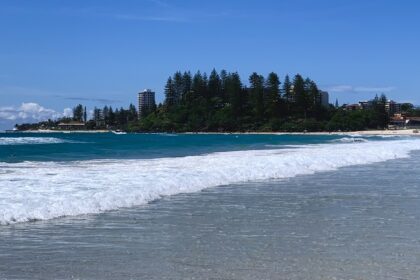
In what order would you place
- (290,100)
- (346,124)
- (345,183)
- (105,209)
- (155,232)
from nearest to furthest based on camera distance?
(155,232) → (105,209) → (345,183) → (346,124) → (290,100)

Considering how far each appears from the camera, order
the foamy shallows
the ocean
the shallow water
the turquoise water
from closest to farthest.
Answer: the shallow water → the ocean → the foamy shallows → the turquoise water

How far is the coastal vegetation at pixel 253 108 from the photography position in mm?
147250

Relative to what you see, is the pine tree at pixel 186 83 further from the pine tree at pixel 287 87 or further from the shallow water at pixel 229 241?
the shallow water at pixel 229 241

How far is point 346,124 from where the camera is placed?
473 ft

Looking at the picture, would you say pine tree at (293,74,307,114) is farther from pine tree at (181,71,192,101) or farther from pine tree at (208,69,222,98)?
pine tree at (181,71,192,101)

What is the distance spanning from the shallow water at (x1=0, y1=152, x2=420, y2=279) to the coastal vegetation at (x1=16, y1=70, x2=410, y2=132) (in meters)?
134

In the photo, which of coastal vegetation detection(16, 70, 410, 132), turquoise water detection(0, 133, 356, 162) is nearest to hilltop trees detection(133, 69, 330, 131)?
coastal vegetation detection(16, 70, 410, 132)

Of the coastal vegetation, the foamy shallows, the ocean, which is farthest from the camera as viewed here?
the coastal vegetation

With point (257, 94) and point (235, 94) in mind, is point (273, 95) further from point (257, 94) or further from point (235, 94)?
point (235, 94)

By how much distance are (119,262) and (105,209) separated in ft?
14.0

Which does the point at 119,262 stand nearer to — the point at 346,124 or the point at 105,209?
the point at 105,209

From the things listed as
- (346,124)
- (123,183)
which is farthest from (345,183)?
(346,124)

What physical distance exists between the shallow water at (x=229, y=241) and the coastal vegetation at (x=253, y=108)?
134146 mm

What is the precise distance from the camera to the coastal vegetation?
5797 inches
